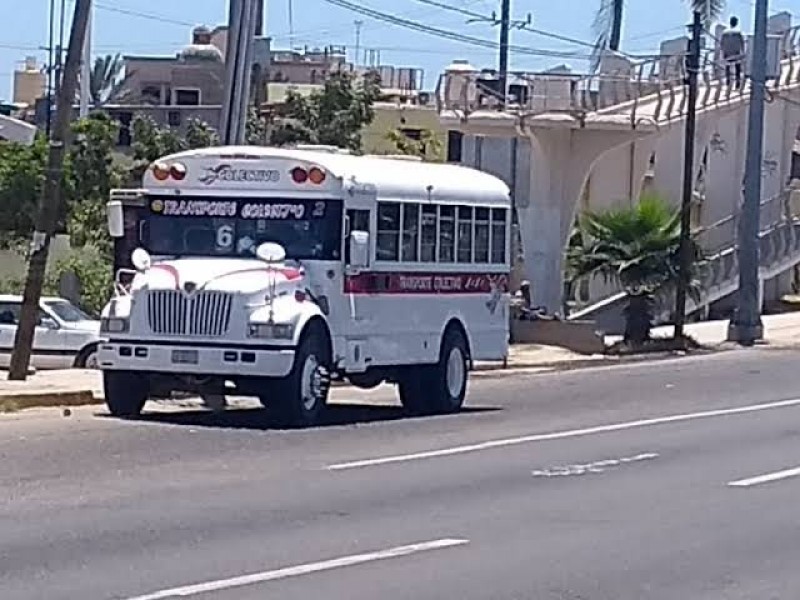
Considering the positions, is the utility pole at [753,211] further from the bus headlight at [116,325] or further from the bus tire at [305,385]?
the bus headlight at [116,325]

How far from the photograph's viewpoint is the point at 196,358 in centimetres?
2108

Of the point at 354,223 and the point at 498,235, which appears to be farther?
the point at 498,235

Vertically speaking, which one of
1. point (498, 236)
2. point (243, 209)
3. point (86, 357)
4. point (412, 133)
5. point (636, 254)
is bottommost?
point (86, 357)

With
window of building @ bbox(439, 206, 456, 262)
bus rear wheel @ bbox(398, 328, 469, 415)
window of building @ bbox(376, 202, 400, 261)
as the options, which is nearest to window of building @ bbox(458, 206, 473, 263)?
window of building @ bbox(439, 206, 456, 262)

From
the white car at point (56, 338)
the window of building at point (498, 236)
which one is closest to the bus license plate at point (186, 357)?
the window of building at point (498, 236)

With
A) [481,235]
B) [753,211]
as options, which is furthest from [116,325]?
[753,211]

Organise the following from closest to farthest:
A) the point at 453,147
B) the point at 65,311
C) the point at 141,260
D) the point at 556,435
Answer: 1. the point at 141,260
2. the point at 556,435
3. the point at 65,311
4. the point at 453,147

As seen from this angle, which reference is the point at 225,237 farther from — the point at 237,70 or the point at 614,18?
the point at 614,18

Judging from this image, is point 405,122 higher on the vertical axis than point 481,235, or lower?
higher

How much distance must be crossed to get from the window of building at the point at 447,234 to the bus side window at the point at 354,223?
2002mm

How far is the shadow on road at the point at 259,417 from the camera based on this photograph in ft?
71.4

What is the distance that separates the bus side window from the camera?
Answer: 21.9 metres

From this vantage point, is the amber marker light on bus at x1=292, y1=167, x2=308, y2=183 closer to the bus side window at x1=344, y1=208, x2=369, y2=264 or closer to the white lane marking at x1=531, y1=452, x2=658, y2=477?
the bus side window at x1=344, y1=208, x2=369, y2=264

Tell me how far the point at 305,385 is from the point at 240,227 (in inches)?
74.9
